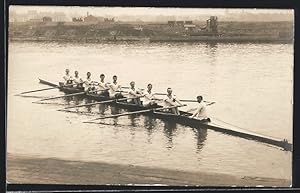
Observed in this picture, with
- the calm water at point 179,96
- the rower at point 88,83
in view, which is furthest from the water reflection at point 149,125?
the rower at point 88,83

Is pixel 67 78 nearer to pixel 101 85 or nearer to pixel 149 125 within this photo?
pixel 101 85


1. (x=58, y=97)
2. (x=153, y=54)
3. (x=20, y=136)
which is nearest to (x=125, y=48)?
(x=153, y=54)

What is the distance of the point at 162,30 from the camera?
36.4 inches

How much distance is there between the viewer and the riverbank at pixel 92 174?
0.90 metres

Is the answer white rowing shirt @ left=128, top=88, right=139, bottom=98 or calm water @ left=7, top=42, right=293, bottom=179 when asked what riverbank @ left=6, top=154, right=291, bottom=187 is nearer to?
calm water @ left=7, top=42, right=293, bottom=179

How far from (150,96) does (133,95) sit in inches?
1.3

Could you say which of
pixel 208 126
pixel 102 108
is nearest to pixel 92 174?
pixel 102 108

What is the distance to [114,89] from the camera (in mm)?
923

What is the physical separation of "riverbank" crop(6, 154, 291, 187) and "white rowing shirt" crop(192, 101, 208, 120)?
11cm

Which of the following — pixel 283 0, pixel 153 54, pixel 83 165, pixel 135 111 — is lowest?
pixel 83 165

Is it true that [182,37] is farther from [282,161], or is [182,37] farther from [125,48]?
[282,161]

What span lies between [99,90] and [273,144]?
0.35 m

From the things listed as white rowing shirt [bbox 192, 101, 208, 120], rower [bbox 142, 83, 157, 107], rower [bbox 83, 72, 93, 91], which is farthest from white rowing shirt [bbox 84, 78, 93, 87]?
white rowing shirt [bbox 192, 101, 208, 120]

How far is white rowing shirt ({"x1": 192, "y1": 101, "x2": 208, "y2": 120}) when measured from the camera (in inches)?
36.1
